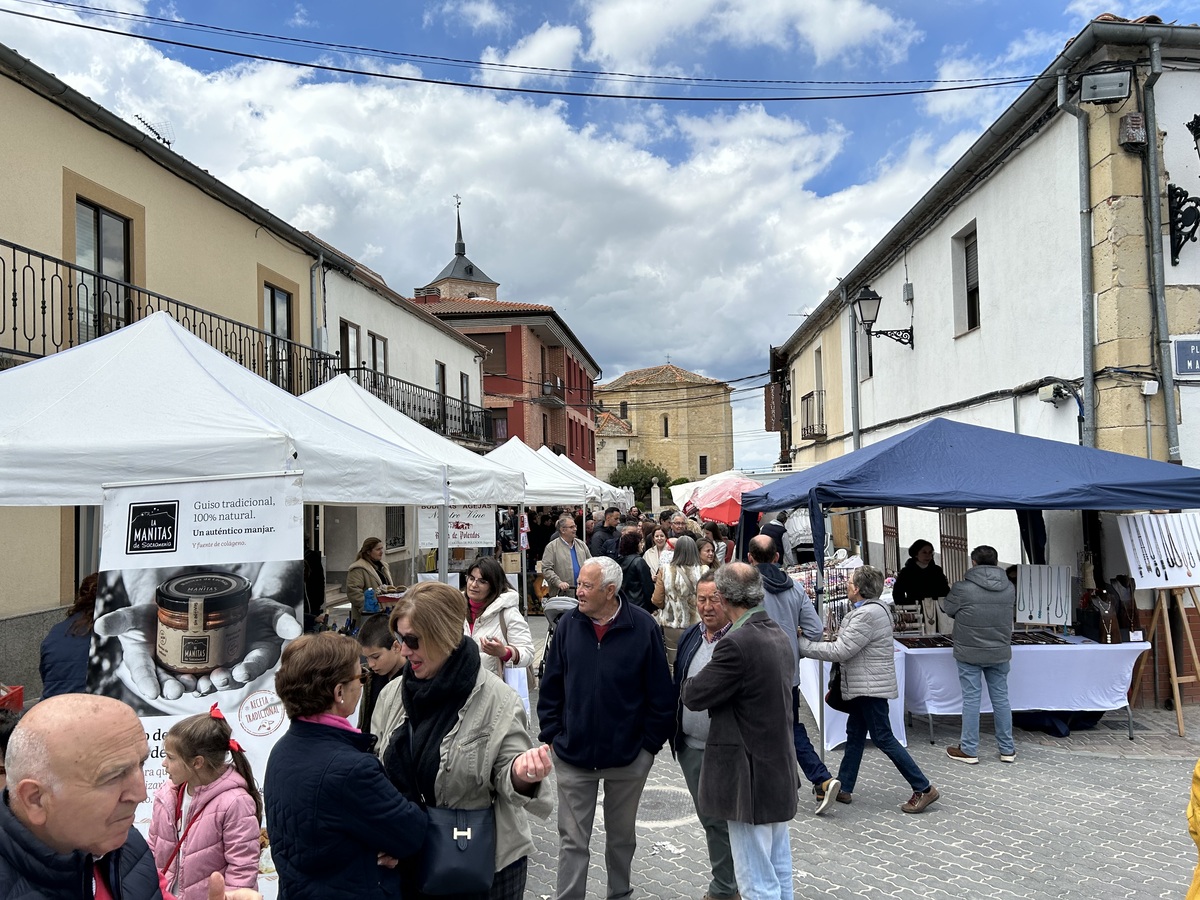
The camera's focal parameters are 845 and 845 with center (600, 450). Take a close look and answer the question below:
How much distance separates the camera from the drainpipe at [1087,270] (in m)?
8.47

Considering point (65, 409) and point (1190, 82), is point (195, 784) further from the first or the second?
point (1190, 82)

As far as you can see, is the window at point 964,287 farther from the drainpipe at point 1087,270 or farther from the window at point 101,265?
the window at point 101,265

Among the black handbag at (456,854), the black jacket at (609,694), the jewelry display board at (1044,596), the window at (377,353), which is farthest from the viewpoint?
the window at (377,353)

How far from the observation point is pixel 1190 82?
837cm

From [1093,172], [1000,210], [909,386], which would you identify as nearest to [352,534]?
[909,386]

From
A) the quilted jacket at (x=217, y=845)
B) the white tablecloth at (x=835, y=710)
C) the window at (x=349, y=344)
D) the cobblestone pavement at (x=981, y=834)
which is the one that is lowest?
the cobblestone pavement at (x=981, y=834)

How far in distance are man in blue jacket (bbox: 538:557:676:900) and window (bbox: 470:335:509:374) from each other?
32.8 meters

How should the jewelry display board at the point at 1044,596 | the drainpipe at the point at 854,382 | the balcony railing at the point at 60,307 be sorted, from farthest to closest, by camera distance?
the drainpipe at the point at 854,382
the balcony railing at the point at 60,307
the jewelry display board at the point at 1044,596

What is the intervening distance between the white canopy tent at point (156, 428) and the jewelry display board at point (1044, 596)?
5.64 m

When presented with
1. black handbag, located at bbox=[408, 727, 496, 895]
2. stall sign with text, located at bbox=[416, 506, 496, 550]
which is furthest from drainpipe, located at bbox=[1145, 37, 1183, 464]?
black handbag, located at bbox=[408, 727, 496, 895]

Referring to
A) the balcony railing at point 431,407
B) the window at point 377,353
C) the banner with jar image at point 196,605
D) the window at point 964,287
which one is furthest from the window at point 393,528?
the banner with jar image at point 196,605

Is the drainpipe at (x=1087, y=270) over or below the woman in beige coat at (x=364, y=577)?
over

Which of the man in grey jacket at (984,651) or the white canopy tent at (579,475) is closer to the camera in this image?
the man in grey jacket at (984,651)

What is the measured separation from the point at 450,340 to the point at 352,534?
9.39 m
